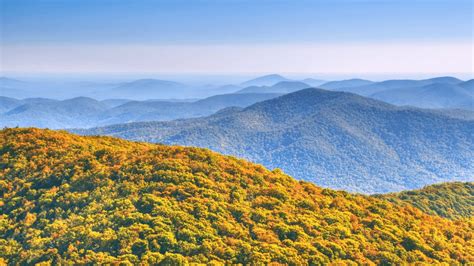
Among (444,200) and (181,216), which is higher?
(181,216)

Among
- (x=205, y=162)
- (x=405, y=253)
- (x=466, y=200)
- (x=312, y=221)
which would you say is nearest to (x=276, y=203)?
(x=312, y=221)

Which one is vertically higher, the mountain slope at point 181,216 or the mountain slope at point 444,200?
the mountain slope at point 181,216

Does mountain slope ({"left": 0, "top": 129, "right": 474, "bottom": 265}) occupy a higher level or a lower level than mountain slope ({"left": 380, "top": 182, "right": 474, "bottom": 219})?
higher

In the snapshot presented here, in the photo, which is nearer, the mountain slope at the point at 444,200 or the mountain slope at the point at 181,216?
the mountain slope at the point at 181,216

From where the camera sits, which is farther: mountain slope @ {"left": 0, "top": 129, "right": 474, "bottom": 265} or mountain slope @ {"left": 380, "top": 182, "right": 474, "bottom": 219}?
mountain slope @ {"left": 380, "top": 182, "right": 474, "bottom": 219}

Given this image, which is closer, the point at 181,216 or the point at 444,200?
the point at 181,216
